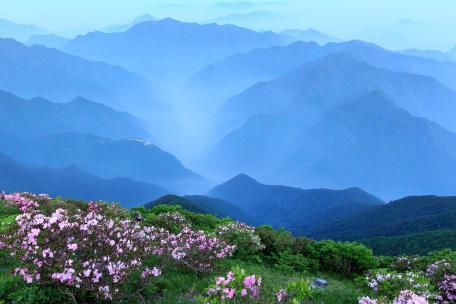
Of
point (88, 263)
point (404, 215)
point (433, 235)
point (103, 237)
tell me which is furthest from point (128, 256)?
point (404, 215)

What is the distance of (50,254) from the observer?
7.45 meters

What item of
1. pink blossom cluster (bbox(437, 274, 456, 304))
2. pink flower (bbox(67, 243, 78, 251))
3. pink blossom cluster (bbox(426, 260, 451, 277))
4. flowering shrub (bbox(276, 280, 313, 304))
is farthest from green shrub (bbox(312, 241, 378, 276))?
pink flower (bbox(67, 243, 78, 251))

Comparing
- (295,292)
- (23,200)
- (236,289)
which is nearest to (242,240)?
(295,292)

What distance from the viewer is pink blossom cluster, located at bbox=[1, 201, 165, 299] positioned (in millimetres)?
7531

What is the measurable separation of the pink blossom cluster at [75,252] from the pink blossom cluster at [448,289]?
8.17 m

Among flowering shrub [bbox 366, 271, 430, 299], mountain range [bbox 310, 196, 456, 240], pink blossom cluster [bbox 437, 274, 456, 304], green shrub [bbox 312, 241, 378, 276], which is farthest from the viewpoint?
mountain range [bbox 310, 196, 456, 240]

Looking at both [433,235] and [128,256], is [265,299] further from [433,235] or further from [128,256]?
[433,235]

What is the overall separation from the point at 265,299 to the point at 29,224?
16.0ft

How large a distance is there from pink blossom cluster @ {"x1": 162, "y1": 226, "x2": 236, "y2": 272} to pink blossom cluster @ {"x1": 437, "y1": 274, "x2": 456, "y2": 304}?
6.06 m

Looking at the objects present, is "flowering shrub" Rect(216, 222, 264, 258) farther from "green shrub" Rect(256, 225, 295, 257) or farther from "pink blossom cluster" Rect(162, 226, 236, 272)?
"pink blossom cluster" Rect(162, 226, 236, 272)

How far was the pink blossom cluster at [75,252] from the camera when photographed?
7531mm

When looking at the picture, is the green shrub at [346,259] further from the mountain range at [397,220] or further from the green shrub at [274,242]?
the mountain range at [397,220]

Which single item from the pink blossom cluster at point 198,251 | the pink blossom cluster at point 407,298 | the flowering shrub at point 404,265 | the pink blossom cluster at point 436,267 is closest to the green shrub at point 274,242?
the flowering shrub at point 404,265

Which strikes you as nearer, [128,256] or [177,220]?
[128,256]
